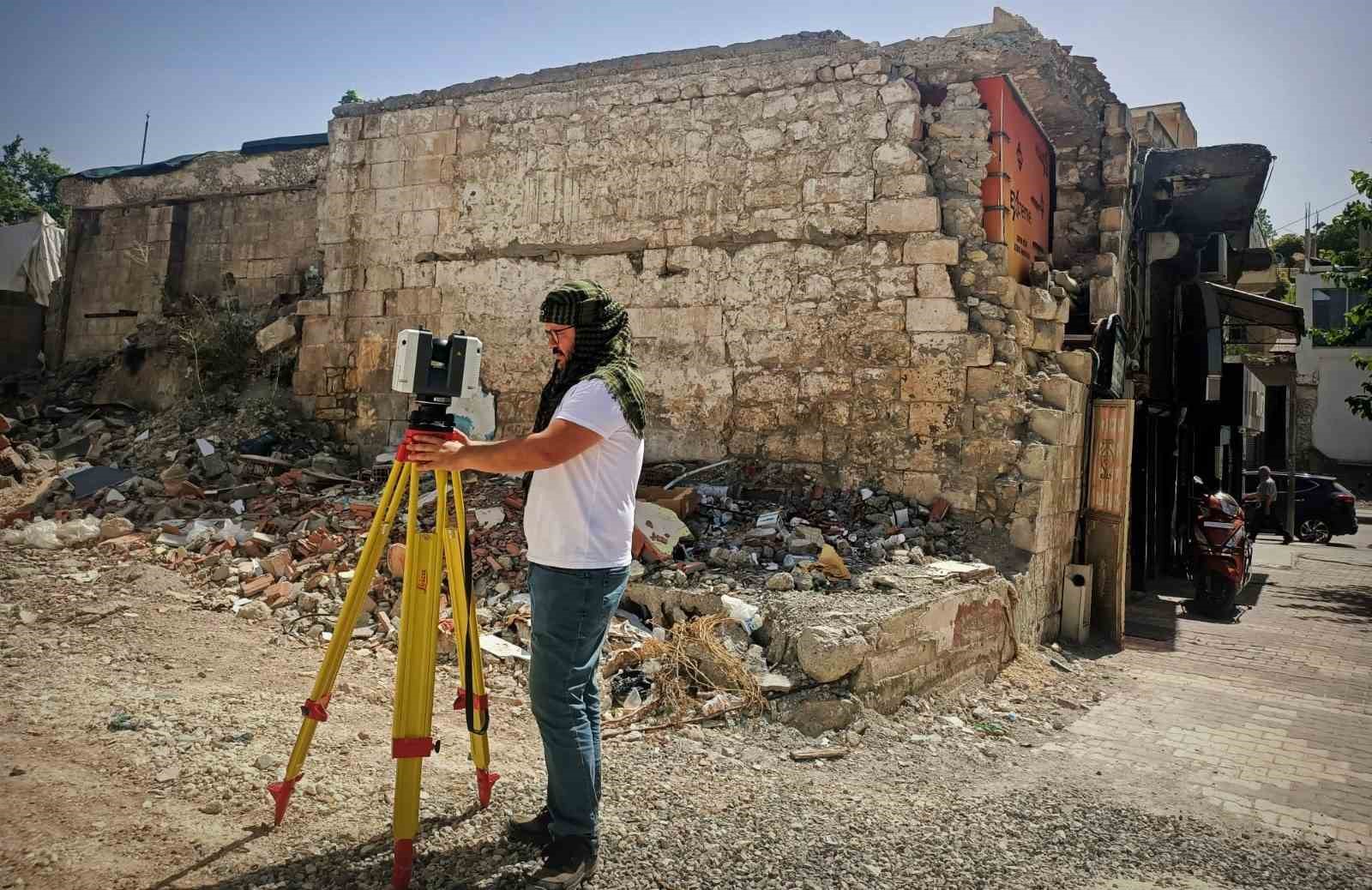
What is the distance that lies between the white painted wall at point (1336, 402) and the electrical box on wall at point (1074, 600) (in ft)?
87.1

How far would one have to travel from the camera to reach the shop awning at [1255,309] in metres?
10.6

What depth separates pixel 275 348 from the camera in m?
9.25

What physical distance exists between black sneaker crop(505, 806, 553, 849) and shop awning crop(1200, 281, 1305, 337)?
10.7m

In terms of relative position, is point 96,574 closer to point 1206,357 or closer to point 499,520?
point 499,520

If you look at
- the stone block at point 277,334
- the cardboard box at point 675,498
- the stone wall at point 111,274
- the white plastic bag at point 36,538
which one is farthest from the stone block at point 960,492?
the stone wall at point 111,274

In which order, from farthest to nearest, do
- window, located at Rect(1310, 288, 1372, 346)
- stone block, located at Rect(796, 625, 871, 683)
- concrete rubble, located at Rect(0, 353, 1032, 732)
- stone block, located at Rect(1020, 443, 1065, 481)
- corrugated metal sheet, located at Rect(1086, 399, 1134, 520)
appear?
1. window, located at Rect(1310, 288, 1372, 346)
2. corrugated metal sheet, located at Rect(1086, 399, 1134, 520)
3. stone block, located at Rect(1020, 443, 1065, 481)
4. concrete rubble, located at Rect(0, 353, 1032, 732)
5. stone block, located at Rect(796, 625, 871, 683)

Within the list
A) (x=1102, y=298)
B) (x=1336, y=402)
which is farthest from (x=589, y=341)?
(x=1336, y=402)

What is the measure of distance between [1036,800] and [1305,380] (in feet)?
104

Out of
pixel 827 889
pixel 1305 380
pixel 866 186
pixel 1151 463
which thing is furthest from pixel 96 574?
pixel 1305 380

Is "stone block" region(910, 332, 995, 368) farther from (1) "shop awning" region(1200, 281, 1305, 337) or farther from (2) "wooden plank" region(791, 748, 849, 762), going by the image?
(1) "shop awning" region(1200, 281, 1305, 337)

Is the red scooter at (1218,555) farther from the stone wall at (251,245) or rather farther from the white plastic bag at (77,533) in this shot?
the stone wall at (251,245)

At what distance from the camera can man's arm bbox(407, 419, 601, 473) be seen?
8.12 ft

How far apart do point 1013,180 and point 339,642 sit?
612 centimetres

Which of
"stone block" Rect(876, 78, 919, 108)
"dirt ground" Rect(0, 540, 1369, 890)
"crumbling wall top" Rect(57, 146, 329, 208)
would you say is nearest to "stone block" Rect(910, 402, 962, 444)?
"stone block" Rect(876, 78, 919, 108)
